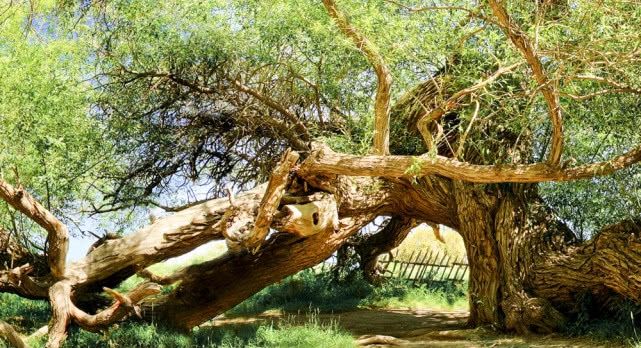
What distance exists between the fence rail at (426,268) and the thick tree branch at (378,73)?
7.11m

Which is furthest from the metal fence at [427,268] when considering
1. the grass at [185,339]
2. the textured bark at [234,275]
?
the grass at [185,339]

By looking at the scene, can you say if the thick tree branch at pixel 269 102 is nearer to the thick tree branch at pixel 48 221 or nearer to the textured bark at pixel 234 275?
the textured bark at pixel 234 275

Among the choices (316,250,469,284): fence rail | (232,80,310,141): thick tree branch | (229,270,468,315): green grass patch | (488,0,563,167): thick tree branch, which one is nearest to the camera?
(488,0,563,167): thick tree branch

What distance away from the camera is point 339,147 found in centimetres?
1008

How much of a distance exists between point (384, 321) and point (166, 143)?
4476mm

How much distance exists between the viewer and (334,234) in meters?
10.0

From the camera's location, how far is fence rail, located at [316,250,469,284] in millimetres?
16156

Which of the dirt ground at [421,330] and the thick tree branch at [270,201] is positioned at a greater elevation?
the thick tree branch at [270,201]

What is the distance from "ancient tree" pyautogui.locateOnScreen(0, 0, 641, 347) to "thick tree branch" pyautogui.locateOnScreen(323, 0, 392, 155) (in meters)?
0.02

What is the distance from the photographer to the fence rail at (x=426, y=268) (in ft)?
53.0

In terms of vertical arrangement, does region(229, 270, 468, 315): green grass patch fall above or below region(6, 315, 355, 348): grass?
below

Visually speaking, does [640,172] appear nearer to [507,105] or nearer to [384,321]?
[507,105]

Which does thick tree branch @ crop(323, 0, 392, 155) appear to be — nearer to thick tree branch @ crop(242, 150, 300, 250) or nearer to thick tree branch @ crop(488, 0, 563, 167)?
thick tree branch @ crop(242, 150, 300, 250)

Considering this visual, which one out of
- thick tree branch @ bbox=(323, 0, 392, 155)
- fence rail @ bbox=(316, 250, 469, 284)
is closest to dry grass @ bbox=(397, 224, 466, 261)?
fence rail @ bbox=(316, 250, 469, 284)
